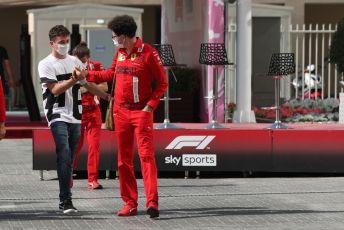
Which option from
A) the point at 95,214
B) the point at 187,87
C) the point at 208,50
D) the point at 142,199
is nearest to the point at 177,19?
the point at 187,87

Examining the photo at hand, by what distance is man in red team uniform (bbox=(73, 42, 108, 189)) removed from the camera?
13.3 metres

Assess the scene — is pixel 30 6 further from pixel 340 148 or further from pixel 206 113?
pixel 340 148

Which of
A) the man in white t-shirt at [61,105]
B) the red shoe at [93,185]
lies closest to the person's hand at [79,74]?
the man in white t-shirt at [61,105]

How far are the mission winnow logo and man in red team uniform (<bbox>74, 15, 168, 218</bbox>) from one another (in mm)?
3782

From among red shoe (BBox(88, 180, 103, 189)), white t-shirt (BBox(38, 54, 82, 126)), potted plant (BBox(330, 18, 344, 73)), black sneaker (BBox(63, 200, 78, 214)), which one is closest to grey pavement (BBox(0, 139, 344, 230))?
black sneaker (BBox(63, 200, 78, 214))

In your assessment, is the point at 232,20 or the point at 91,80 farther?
the point at 232,20

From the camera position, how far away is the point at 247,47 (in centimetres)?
1791

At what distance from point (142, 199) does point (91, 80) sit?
197 cm

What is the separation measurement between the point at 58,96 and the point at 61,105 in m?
0.09

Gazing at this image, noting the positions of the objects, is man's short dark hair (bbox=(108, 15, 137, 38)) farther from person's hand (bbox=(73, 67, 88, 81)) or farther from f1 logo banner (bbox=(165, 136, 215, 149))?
f1 logo banner (bbox=(165, 136, 215, 149))

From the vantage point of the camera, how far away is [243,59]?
702 inches

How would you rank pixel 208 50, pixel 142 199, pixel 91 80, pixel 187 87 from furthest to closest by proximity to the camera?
pixel 187 87
pixel 208 50
pixel 142 199
pixel 91 80

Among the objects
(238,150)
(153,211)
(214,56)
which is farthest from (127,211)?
(214,56)

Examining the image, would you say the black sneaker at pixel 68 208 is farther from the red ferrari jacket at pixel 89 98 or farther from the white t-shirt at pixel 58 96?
the red ferrari jacket at pixel 89 98
